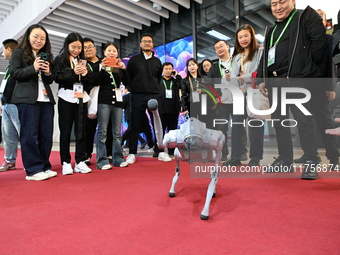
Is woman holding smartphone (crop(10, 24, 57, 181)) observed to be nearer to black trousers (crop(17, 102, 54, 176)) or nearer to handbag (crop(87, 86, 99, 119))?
black trousers (crop(17, 102, 54, 176))

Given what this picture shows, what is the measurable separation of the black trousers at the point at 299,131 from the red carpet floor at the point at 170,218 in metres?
0.25

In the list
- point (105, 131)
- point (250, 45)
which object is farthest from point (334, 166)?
point (105, 131)

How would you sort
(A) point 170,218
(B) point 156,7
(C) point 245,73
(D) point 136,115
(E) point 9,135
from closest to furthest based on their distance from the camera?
(A) point 170,218, (C) point 245,73, (E) point 9,135, (D) point 136,115, (B) point 156,7

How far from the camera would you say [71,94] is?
7.30 feet

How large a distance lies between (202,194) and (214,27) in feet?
16.3

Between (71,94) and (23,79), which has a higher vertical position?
(23,79)

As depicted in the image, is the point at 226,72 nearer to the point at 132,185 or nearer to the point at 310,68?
the point at 310,68

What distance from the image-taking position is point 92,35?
7570mm

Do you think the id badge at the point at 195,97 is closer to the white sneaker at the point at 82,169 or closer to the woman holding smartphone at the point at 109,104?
the woman holding smartphone at the point at 109,104

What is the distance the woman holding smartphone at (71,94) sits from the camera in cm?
219

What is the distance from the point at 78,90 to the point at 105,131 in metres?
0.48

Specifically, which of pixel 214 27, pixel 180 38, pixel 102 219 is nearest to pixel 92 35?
pixel 180 38

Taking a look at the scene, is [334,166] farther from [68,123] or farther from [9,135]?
[9,135]

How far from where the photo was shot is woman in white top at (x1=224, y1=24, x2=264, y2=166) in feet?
7.36
